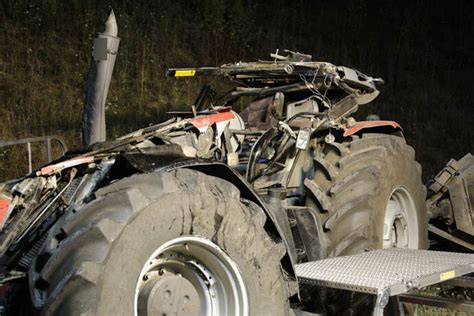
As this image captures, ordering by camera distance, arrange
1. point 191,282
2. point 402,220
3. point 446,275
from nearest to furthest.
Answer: point 191,282
point 446,275
point 402,220

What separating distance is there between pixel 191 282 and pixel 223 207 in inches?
17.2

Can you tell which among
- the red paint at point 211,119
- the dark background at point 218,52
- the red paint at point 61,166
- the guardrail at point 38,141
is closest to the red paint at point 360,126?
the red paint at point 211,119

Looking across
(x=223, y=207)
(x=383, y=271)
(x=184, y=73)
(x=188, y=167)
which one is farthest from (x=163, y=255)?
(x=184, y=73)

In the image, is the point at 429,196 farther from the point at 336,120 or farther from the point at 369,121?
the point at 336,120

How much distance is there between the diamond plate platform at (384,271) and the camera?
186 inches

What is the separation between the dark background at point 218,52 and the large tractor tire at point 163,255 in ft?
23.1

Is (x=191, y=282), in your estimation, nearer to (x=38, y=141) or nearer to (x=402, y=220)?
(x=38, y=141)

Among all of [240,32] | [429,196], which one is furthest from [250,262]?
[240,32]

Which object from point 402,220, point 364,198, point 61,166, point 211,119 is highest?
point 211,119

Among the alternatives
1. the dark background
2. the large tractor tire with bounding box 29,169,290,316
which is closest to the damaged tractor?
the large tractor tire with bounding box 29,169,290,316

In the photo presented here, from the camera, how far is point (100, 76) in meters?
5.30

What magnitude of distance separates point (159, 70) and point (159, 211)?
404 inches

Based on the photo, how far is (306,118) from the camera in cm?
616

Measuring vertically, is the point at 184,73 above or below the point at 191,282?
above
